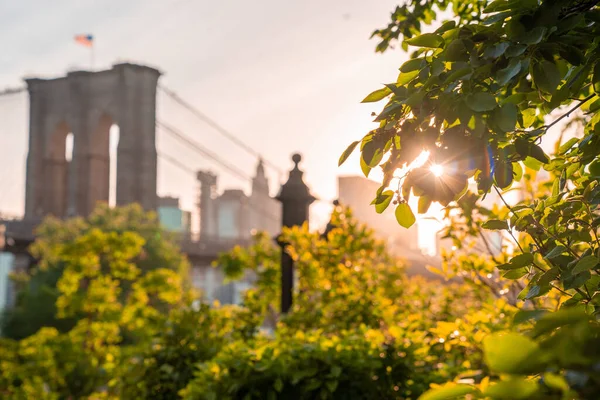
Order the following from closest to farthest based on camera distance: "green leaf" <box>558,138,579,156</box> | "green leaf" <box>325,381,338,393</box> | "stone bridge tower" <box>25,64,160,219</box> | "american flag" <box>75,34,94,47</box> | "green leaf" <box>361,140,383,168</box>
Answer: "green leaf" <box>361,140,383,168</box> < "green leaf" <box>558,138,579,156</box> < "green leaf" <box>325,381,338,393</box> < "stone bridge tower" <box>25,64,160,219</box> < "american flag" <box>75,34,94,47</box>

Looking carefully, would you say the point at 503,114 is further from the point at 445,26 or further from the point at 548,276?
the point at 548,276

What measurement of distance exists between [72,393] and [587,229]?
11572mm

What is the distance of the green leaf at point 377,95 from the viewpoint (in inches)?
67.3

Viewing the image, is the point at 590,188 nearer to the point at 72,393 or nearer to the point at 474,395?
the point at 474,395

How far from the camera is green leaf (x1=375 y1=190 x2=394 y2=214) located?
1.82 meters

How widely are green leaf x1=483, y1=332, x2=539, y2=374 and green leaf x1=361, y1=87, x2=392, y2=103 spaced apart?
96 cm

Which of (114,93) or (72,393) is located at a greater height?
(114,93)

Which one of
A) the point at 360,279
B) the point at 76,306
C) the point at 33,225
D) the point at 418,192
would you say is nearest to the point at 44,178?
the point at 33,225

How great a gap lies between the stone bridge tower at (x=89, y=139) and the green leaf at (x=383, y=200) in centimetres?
5413

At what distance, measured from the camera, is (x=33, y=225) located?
52531mm

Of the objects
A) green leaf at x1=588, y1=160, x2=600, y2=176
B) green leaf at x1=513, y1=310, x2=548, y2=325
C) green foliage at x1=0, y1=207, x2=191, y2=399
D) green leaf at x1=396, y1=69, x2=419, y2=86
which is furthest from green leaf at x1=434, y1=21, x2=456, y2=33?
green foliage at x1=0, y1=207, x2=191, y2=399

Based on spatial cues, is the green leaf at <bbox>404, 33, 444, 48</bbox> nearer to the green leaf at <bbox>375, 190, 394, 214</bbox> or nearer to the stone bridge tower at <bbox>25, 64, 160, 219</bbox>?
the green leaf at <bbox>375, 190, 394, 214</bbox>

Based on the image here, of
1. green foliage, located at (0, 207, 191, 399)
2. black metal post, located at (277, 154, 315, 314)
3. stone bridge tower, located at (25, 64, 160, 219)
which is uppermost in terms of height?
stone bridge tower, located at (25, 64, 160, 219)

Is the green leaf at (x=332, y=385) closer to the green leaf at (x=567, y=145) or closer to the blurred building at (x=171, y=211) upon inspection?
the green leaf at (x=567, y=145)
